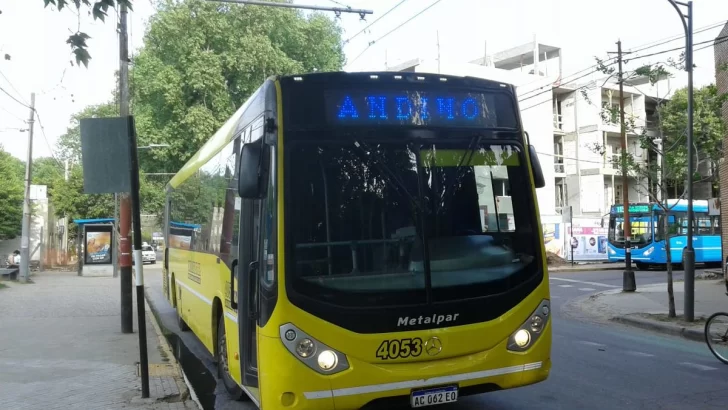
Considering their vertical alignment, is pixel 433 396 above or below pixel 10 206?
below

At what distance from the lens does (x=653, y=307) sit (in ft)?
47.4

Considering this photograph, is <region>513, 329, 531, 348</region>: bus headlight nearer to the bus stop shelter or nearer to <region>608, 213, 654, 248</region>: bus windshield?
<region>608, 213, 654, 248</region>: bus windshield

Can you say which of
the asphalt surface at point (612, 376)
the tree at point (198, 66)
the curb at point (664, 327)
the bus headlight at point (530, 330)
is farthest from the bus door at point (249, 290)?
the tree at point (198, 66)

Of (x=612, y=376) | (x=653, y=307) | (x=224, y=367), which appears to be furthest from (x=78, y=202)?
(x=612, y=376)

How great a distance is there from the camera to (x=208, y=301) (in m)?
7.66

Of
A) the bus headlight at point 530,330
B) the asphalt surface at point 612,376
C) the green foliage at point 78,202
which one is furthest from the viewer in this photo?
the green foliage at point 78,202

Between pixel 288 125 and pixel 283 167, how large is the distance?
0.34 meters

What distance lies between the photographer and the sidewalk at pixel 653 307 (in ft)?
37.6

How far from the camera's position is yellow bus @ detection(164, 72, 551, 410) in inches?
180

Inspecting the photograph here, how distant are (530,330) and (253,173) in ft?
8.49

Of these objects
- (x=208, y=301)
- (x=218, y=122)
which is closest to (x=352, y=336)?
(x=208, y=301)

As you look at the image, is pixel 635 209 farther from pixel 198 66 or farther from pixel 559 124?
pixel 198 66

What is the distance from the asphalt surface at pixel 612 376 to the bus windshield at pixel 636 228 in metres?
18.7

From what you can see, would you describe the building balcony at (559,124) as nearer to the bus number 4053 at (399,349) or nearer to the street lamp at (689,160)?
the street lamp at (689,160)
